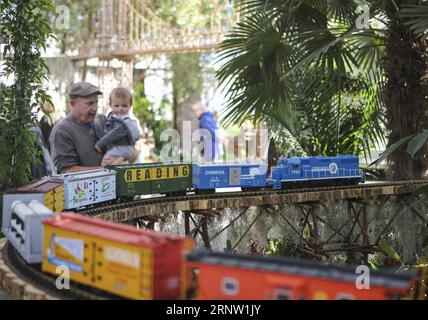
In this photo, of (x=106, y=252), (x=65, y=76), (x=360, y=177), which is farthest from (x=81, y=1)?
(x=106, y=252)

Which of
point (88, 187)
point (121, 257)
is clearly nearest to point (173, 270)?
point (121, 257)

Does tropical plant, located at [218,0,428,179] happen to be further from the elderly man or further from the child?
the elderly man

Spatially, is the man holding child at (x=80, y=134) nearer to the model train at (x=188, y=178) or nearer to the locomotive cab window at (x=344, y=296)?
the model train at (x=188, y=178)

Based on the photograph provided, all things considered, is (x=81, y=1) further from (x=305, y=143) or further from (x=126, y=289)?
(x=126, y=289)

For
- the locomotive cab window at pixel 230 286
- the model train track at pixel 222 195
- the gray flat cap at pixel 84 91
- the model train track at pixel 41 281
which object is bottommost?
the model train track at pixel 41 281

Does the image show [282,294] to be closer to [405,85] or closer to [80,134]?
[80,134]

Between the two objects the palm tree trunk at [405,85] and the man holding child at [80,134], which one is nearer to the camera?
the man holding child at [80,134]

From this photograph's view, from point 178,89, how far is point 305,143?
591 inches

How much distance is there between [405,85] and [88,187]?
18.4ft

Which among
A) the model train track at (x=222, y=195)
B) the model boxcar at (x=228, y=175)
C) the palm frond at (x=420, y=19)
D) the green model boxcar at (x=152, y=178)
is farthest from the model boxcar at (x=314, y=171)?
the palm frond at (x=420, y=19)

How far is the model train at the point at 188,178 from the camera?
942 centimetres

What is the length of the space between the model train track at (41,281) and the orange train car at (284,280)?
3.79 feet

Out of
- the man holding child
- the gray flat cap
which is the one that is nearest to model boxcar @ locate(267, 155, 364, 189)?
the man holding child
